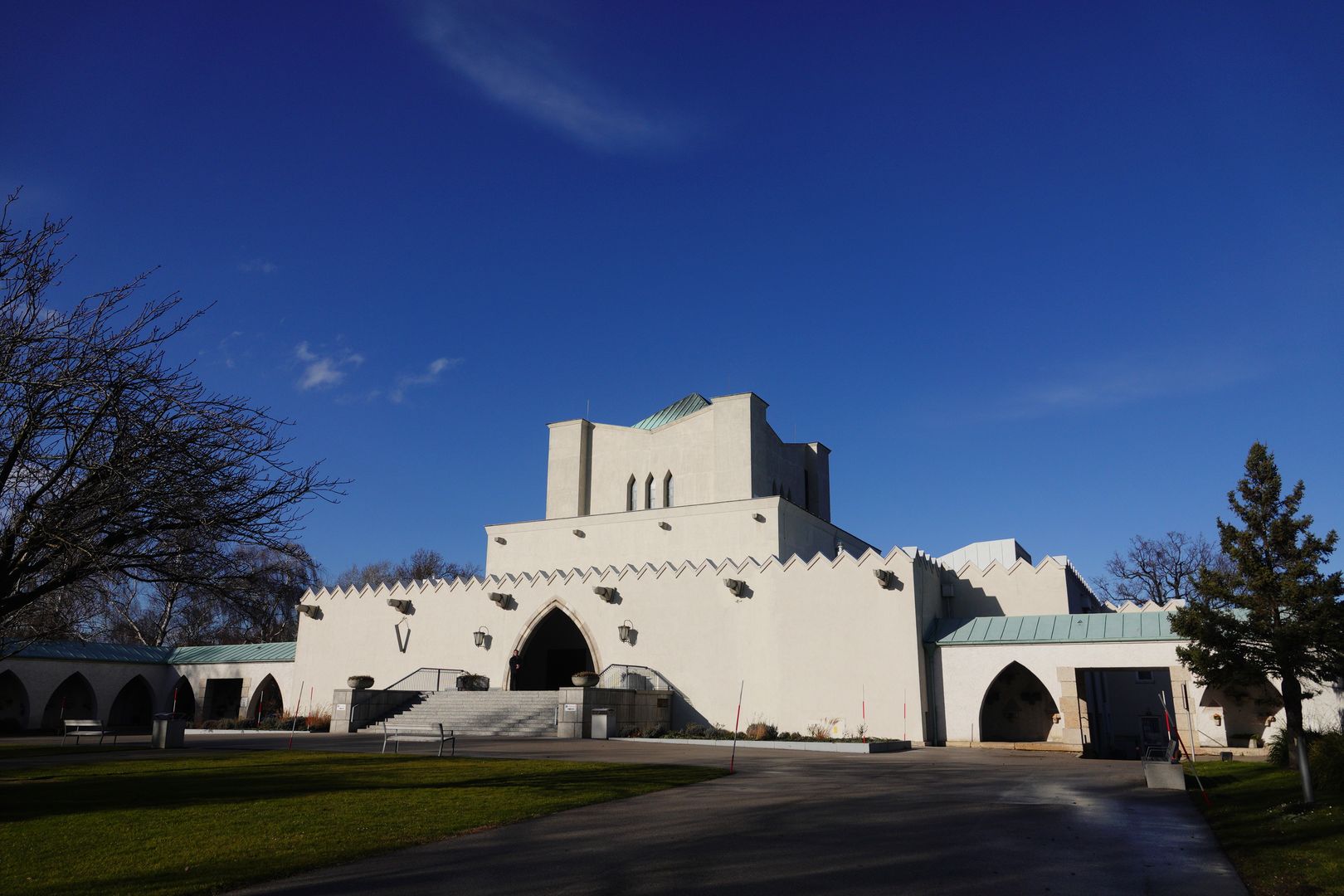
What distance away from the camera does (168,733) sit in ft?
68.3

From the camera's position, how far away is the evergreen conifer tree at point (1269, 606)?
57.7 ft

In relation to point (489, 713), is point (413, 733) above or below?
below

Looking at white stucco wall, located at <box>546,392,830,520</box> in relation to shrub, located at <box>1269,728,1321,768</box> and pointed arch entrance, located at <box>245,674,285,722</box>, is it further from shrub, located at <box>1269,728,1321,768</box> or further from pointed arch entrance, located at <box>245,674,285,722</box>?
shrub, located at <box>1269,728,1321,768</box>

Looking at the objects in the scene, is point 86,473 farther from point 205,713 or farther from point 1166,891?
point 205,713

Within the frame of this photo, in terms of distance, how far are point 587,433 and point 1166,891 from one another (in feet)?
111

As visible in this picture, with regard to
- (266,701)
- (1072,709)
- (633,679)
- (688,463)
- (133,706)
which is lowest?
(133,706)

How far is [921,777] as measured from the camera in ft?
49.2

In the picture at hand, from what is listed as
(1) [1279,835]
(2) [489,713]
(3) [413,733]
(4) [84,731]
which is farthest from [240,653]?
(1) [1279,835]

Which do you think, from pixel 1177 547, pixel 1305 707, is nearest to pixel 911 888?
pixel 1305 707

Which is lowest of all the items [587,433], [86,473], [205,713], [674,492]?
[205,713]

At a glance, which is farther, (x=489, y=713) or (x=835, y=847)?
(x=489, y=713)

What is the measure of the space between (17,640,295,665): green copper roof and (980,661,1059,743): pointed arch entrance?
2693cm

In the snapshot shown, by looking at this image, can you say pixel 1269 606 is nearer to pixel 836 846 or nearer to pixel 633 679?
pixel 836 846

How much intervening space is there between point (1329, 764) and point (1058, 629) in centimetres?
1390
